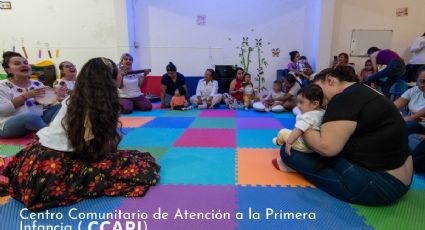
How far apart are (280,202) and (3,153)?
3.36 m

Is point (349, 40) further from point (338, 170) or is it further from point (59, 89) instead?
point (59, 89)

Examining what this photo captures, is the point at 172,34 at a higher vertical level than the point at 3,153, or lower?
higher

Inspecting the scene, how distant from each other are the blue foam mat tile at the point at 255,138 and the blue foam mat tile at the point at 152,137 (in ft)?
3.23

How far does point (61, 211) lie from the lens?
1969 millimetres

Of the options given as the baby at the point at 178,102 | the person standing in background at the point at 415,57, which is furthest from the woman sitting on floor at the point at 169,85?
the person standing in background at the point at 415,57

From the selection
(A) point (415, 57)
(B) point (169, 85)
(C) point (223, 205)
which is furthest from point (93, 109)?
(A) point (415, 57)

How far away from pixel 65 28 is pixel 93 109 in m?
7.56

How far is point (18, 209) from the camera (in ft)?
6.48

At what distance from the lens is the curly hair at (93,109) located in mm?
1976

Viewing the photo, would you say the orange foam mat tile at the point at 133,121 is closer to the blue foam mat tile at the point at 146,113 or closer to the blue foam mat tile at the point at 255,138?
the blue foam mat tile at the point at 146,113

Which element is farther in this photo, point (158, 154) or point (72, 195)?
point (158, 154)

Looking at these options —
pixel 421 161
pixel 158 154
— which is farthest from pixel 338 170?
pixel 158 154

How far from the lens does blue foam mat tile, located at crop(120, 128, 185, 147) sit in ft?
11.8

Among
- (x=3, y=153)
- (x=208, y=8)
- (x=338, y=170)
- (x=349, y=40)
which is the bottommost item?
(x=3, y=153)
